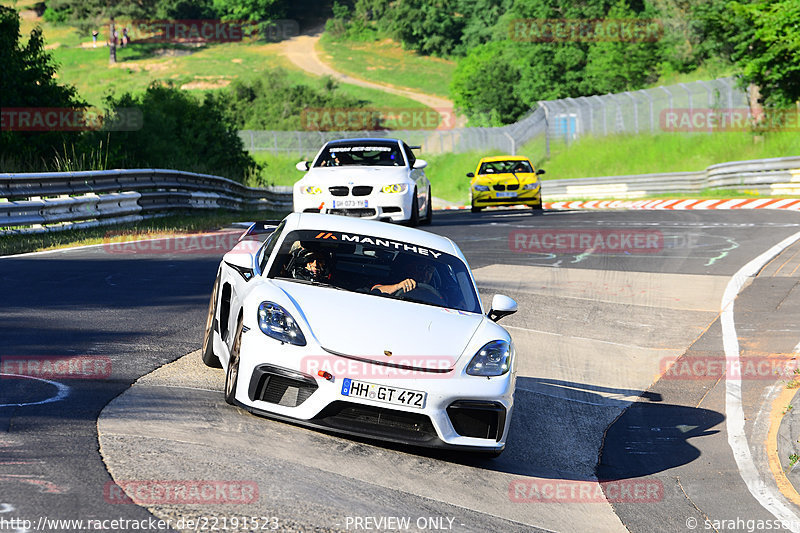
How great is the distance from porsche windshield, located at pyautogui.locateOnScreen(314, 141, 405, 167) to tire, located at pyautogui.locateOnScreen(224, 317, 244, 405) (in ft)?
36.1

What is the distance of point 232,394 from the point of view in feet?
20.8

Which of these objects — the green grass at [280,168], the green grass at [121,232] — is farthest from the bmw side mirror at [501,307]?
the green grass at [280,168]

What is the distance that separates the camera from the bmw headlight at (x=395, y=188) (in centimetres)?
1655

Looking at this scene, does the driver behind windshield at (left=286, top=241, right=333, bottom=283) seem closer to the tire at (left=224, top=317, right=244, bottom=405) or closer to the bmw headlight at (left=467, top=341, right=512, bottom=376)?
the tire at (left=224, top=317, right=244, bottom=405)

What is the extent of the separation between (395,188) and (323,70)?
379ft

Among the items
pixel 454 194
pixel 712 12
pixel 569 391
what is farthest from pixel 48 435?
pixel 454 194

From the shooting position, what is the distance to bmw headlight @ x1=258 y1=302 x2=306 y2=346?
6.08 metres

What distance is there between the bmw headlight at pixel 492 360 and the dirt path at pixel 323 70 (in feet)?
329

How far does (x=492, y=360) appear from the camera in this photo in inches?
251
